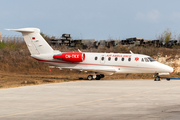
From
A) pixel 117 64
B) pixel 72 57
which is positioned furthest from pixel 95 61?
pixel 72 57

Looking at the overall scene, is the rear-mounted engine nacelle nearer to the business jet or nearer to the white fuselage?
the business jet

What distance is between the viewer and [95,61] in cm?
3086

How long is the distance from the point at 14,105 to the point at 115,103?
4587mm

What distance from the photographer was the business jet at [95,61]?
96.7ft

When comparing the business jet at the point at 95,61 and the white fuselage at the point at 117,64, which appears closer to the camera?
the white fuselage at the point at 117,64

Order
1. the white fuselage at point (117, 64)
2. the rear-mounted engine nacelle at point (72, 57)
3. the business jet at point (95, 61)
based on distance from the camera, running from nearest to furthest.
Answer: the white fuselage at point (117, 64)
the business jet at point (95, 61)
the rear-mounted engine nacelle at point (72, 57)

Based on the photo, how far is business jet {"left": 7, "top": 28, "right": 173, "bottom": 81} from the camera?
96.7 ft

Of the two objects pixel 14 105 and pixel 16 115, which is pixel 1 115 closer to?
pixel 16 115

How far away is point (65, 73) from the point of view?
1647 inches

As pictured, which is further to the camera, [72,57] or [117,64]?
[72,57]

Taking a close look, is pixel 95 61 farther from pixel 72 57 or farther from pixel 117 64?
pixel 72 57

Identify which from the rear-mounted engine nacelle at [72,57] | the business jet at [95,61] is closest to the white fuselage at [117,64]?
the business jet at [95,61]

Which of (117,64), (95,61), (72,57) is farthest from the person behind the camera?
(72,57)

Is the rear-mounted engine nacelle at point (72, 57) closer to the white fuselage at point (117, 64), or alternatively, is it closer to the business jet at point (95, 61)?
the business jet at point (95, 61)
